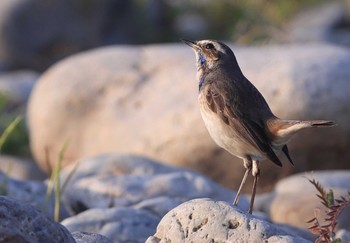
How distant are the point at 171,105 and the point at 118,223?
16.3 feet

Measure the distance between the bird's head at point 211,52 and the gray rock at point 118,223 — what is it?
1221 mm

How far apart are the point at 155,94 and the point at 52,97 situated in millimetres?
1480

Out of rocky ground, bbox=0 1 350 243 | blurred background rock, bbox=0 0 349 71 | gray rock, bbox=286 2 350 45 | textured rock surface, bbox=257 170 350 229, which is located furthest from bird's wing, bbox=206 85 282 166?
gray rock, bbox=286 2 350 45

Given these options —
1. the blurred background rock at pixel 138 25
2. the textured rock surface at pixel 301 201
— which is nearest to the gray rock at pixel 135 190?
the textured rock surface at pixel 301 201

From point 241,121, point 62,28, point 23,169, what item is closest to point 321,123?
point 241,121

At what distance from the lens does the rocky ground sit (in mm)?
8711

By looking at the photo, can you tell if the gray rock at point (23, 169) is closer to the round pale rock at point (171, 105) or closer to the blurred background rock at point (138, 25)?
the round pale rock at point (171, 105)

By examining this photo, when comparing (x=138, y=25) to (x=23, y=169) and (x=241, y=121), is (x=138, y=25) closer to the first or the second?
(x=23, y=169)

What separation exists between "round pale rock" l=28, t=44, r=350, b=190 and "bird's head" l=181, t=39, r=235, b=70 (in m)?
3.34

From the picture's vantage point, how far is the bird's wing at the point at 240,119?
22.2ft

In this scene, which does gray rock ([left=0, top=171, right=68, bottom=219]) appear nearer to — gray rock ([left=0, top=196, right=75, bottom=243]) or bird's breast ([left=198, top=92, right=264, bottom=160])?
bird's breast ([left=198, top=92, right=264, bottom=160])

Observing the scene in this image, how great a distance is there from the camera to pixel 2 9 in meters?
20.3

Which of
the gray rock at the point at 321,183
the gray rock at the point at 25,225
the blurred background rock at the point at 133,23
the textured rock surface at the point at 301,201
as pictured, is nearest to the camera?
the gray rock at the point at 25,225

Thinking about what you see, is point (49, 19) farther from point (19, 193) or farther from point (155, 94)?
point (19, 193)
